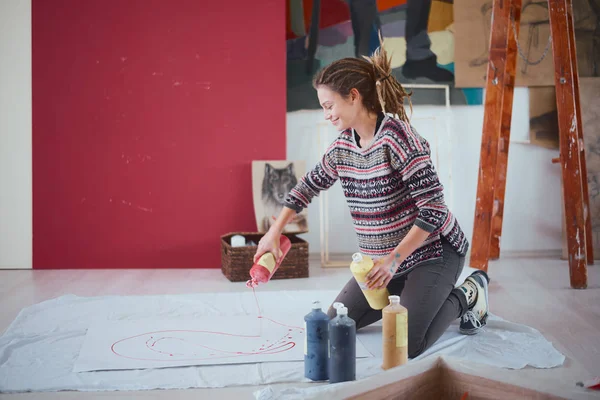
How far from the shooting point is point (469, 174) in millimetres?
4766

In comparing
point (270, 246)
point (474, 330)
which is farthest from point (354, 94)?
point (474, 330)

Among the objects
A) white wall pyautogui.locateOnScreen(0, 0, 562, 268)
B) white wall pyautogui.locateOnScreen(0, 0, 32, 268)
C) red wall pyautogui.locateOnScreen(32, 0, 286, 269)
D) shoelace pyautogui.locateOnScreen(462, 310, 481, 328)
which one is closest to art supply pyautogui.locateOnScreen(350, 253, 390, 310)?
shoelace pyautogui.locateOnScreen(462, 310, 481, 328)

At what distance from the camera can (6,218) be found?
4344 mm

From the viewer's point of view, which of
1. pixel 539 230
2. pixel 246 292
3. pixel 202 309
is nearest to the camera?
pixel 202 309

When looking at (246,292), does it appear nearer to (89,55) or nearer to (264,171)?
(264,171)

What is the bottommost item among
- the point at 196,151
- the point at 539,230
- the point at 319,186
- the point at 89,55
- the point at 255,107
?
the point at 539,230

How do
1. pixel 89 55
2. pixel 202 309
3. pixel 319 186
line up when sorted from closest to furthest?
pixel 319 186 → pixel 202 309 → pixel 89 55

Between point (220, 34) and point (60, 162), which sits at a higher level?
point (220, 34)

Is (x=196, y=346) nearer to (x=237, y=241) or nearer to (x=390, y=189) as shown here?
(x=390, y=189)

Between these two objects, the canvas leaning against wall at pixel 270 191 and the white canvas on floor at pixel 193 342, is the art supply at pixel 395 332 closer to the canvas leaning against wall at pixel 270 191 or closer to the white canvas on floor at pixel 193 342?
the white canvas on floor at pixel 193 342

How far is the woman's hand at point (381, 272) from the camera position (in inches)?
82.0

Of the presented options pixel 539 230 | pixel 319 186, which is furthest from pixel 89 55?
pixel 539 230

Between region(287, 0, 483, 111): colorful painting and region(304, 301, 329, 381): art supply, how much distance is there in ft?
9.19

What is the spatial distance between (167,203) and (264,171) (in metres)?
0.70
